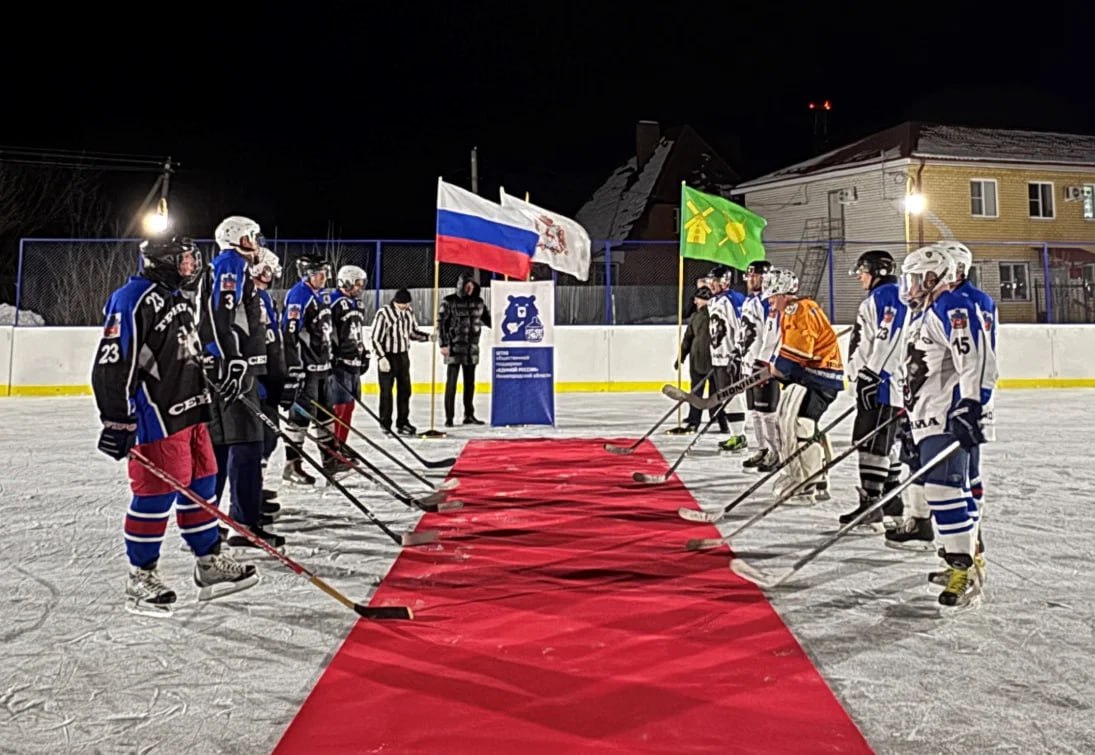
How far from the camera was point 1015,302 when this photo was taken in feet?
61.2

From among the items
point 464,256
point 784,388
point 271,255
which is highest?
point 464,256

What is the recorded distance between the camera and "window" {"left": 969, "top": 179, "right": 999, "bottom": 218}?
28.4 m

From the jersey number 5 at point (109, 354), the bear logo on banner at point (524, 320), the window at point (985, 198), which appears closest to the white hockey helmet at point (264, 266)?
the jersey number 5 at point (109, 354)

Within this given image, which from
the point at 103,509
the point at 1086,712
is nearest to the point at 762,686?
the point at 1086,712

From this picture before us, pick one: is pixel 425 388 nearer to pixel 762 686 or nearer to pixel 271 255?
pixel 271 255

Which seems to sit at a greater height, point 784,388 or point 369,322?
point 369,322

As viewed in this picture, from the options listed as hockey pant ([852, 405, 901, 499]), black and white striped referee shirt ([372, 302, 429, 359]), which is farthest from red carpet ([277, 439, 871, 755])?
black and white striped referee shirt ([372, 302, 429, 359])

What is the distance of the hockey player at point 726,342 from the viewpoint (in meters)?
8.62

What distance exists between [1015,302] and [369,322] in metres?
14.2

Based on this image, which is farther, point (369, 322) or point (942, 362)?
point (369, 322)

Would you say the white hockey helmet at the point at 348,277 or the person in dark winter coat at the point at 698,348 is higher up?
the white hockey helmet at the point at 348,277

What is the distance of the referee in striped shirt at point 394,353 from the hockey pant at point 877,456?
5.87 metres

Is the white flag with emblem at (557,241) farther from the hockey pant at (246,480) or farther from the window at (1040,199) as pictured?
the window at (1040,199)

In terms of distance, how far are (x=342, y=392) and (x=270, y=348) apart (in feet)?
6.82
